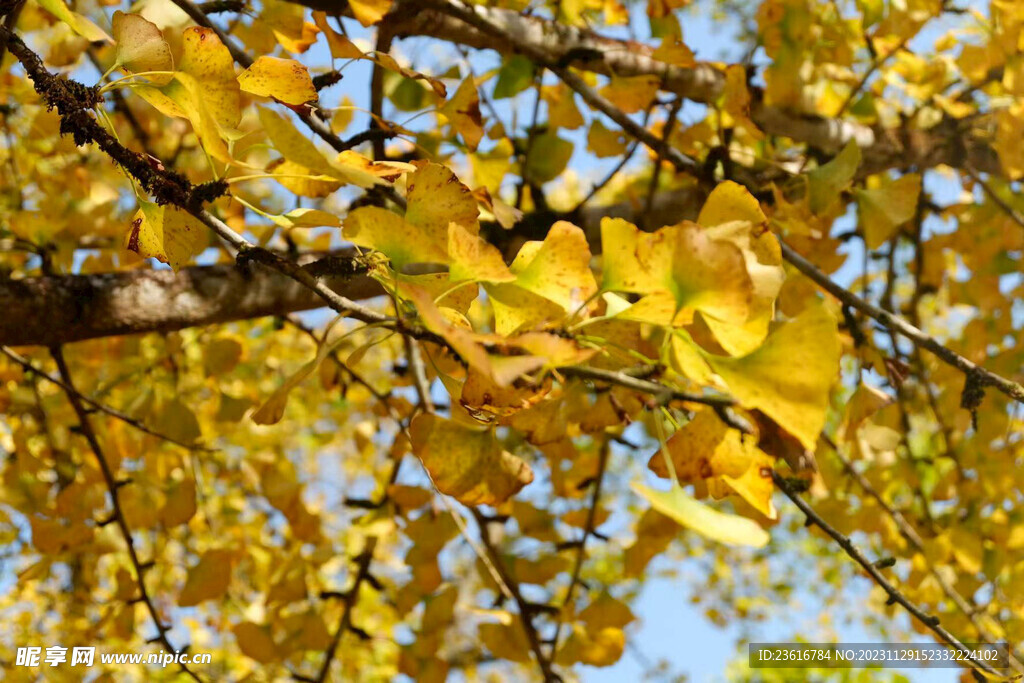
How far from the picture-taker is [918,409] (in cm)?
163

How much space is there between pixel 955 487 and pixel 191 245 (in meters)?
1.33

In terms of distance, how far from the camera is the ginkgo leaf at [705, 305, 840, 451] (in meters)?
0.33

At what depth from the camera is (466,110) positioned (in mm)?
717

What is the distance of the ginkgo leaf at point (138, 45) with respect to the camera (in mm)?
481

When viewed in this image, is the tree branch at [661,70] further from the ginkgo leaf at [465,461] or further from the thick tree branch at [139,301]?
the ginkgo leaf at [465,461]

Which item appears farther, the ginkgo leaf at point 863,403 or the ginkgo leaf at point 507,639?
the ginkgo leaf at point 507,639

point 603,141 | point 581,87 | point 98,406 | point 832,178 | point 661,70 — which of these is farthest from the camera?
point 661,70

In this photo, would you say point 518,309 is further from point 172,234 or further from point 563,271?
point 172,234

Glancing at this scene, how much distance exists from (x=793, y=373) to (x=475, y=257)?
0.16 meters

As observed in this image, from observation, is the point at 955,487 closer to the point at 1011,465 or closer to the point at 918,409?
the point at 1011,465

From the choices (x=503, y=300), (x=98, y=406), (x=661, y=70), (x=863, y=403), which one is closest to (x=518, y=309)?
(x=503, y=300)

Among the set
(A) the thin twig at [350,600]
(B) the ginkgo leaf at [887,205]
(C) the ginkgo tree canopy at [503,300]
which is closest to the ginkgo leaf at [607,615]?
(C) the ginkgo tree canopy at [503,300]

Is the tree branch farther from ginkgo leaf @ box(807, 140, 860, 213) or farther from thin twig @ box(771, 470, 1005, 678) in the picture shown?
thin twig @ box(771, 470, 1005, 678)

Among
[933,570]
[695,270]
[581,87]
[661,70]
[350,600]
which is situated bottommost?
[695,270]
